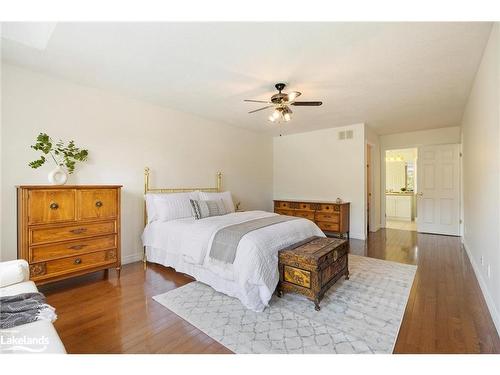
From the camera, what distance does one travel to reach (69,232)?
2693mm

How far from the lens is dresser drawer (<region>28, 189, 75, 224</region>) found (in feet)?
8.03

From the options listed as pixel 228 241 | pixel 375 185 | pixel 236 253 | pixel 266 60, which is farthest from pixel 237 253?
pixel 375 185

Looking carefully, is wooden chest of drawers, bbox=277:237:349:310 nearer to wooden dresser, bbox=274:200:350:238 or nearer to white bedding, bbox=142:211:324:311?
white bedding, bbox=142:211:324:311

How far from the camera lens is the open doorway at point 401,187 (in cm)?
775

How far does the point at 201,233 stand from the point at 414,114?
14.3ft

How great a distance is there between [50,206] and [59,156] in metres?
0.79

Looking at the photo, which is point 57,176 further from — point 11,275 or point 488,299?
point 488,299

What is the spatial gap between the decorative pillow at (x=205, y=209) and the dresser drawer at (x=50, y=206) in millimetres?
1484

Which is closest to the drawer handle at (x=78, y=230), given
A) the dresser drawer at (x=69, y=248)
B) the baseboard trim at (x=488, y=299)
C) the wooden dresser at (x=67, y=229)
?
the wooden dresser at (x=67, y=229)

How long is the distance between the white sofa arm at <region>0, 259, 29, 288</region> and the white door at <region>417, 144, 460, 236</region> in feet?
23.3

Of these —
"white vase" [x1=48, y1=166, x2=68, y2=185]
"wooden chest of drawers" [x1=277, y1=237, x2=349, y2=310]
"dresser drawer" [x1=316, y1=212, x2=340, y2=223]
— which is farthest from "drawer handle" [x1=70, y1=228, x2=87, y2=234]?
"dresser drawer" [x1=316, y1=212, x2=340, y2=223]

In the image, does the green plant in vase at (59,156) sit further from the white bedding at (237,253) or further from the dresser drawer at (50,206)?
the white bedding at (237,253)

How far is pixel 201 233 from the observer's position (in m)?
2.90

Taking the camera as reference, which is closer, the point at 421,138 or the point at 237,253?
the point at 237,253
